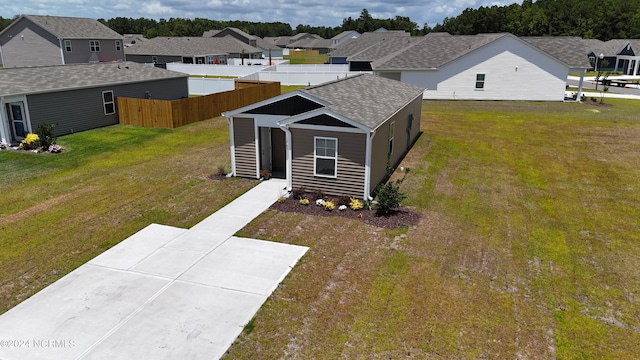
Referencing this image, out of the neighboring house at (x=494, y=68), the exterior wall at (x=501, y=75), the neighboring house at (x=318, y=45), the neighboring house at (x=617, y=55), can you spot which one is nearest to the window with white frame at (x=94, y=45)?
the neighboring house at (x=494, y=68)

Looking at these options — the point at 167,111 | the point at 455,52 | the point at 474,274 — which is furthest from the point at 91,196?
the point at 455,52

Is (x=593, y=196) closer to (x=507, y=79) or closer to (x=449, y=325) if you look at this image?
(x=449, y=325)

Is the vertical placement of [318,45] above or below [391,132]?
above

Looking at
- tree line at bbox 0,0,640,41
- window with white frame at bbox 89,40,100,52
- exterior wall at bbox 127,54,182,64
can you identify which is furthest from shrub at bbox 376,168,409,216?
tree line at bbox 0,0,640,41

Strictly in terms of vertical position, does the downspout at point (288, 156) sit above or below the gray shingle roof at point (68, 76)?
below

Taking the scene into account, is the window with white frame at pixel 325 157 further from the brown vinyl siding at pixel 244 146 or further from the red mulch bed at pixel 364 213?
the brown vinyl siding at pixel 244 146

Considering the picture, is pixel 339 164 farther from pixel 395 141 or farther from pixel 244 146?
pixel 395 141

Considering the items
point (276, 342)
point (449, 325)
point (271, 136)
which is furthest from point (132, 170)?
point (449, 325)
